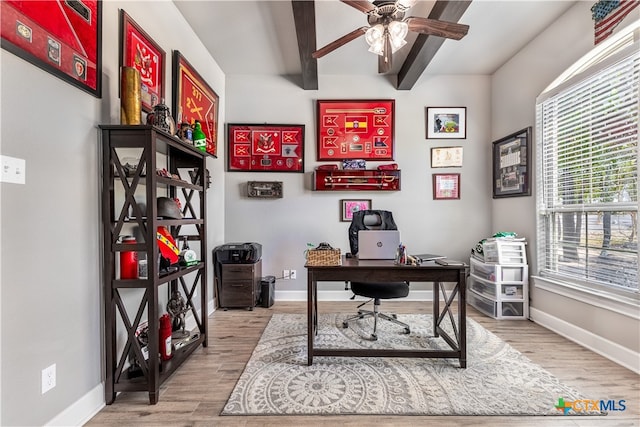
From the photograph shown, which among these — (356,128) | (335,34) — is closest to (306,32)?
(335,34)

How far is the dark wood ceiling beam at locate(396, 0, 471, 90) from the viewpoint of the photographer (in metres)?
2.27

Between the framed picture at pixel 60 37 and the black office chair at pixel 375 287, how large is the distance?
238cm

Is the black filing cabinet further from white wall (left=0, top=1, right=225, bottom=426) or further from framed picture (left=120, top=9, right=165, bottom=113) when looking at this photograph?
framed picture (left=120, top=9, right=165, bottom=113)

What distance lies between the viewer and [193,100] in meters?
2.89

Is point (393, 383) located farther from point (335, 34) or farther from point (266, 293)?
point (335, 34)

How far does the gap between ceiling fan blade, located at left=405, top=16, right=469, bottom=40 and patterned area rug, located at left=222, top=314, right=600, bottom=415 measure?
2.47m

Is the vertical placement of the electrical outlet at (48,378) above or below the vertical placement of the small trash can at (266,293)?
above

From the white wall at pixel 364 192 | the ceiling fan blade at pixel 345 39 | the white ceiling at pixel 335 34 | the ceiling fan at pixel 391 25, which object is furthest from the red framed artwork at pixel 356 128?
the ceiling fan at pixel 391 25

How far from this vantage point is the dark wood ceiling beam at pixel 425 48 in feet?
7.46

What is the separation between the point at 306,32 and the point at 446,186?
8.81ft

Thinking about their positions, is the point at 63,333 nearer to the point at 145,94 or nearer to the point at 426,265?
the point at 145,94

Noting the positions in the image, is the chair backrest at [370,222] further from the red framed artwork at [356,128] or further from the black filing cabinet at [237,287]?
the black filing cabinet at [237,287]

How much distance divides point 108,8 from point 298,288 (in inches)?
133

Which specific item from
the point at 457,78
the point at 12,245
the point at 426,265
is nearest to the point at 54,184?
the point at 12,245
